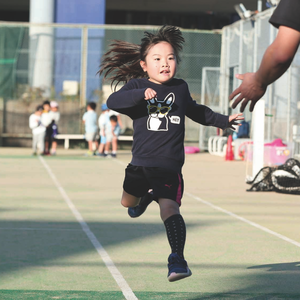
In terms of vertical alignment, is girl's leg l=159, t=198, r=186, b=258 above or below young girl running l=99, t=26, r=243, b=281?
below

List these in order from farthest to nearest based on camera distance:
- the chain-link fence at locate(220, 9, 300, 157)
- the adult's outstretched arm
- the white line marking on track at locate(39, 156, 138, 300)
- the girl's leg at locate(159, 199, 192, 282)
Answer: the chain-link fence at locate(220, 9, 300, 157), the white line marking on track at locate(39, 156, 138, 300), the girl's leg at locate(159, 199, 192, 282), the adult's outstretched arm

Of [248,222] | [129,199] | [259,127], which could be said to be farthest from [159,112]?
[259,127]

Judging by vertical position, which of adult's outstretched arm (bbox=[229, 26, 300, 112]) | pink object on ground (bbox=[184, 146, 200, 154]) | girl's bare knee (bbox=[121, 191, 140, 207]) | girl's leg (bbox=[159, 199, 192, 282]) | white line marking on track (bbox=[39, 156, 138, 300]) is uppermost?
adult's outstretched arm (bbox=[229, 26, 300, 112])

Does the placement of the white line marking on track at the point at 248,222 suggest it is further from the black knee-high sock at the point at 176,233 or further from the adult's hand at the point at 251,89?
the adult's hand at the point at 251,89

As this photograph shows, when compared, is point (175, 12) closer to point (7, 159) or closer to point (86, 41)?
point (86, 41)

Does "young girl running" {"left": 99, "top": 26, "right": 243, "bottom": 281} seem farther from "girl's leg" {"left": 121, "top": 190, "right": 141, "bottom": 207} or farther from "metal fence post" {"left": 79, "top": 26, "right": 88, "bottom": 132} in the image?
"metal fence post" {"left": 79, "top": 26, "right": 88, "bottom": 132}

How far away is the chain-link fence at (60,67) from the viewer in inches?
1018

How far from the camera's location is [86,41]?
26000 millimetres

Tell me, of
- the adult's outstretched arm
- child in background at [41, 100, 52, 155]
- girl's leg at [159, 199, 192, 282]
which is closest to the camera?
the adult's outstretched arm

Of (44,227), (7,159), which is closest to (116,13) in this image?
(7,159)

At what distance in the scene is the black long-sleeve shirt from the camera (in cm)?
519

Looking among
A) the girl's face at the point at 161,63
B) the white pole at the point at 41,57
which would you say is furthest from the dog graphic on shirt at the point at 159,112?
the white pole at the point at 41,57

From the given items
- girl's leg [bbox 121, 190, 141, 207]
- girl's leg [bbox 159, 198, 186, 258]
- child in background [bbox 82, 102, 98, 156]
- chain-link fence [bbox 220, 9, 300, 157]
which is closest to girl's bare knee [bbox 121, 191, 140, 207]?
girl's leg [bbox 121, 190, 141, 207]

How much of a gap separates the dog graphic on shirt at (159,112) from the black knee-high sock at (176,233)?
27.3 inches
